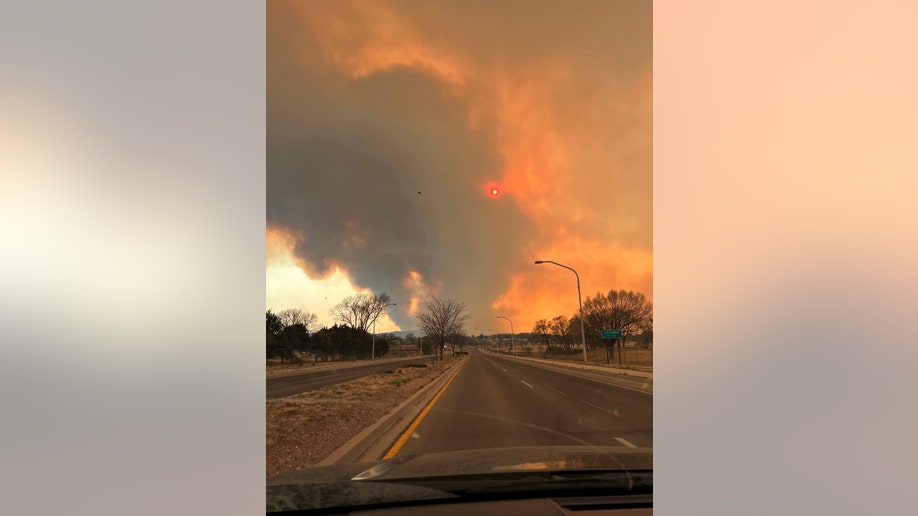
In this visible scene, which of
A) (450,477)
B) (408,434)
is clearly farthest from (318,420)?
(450,477)

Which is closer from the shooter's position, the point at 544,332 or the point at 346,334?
the point at 346,334

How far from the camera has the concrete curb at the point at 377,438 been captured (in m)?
3.91

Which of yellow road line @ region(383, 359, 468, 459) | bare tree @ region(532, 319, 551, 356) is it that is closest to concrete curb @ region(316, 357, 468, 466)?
yellow road line @ region(383, 359, 468, 459)

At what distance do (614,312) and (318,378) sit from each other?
11.6 meters

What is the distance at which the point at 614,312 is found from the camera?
19188 mm

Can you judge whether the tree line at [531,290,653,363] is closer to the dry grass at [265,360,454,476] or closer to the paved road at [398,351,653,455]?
the paved road at [398,351,653,455]

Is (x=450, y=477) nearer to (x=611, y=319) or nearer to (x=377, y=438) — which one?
(x=377, y=438)

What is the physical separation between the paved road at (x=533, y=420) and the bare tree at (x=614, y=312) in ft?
29.4
